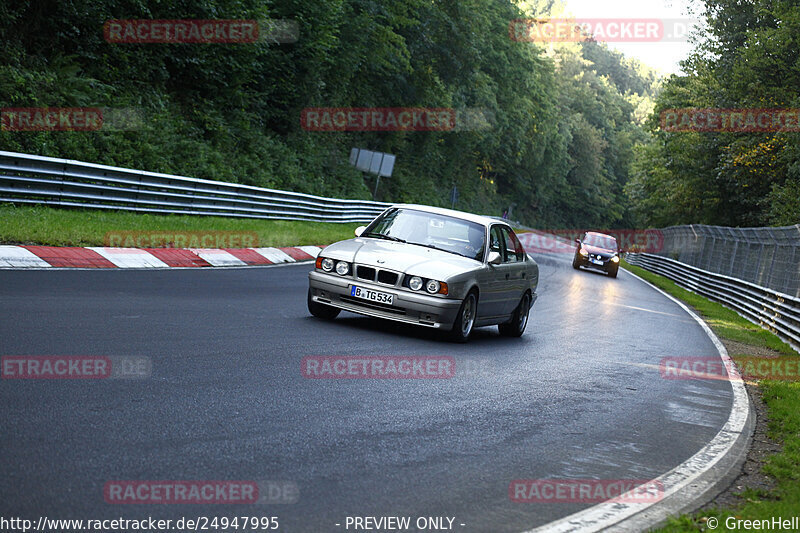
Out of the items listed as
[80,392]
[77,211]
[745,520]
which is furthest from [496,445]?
[77,211]

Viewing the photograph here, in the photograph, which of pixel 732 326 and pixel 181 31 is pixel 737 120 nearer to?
pixel 732 326

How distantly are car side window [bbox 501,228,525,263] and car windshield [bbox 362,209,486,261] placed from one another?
75cm

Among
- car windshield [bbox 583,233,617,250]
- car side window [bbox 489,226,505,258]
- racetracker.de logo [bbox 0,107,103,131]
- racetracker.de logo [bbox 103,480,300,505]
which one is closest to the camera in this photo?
racetracker.de logo [bbox 103,480,300,505]

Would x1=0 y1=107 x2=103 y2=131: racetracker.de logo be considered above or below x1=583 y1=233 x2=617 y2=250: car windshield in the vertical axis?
above

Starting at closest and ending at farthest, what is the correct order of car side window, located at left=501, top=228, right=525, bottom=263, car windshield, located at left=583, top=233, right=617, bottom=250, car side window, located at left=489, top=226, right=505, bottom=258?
car side window, located at left=489, top=226, right=505, bottom=258, car side window, located at left=501, top=228, right=525, bottom=263, car windshield, located at left=583, top=233, right=617, bottom=250

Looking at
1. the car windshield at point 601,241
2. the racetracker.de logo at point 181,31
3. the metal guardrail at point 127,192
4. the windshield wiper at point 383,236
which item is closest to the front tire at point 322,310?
the windshield wiper at point 383,236

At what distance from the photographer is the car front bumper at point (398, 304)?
33.0ft

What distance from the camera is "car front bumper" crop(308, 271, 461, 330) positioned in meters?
10.0

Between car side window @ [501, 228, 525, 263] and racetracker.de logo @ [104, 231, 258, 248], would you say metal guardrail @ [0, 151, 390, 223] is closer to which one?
racetracker.de logo @ [104, 231, 258, 248]

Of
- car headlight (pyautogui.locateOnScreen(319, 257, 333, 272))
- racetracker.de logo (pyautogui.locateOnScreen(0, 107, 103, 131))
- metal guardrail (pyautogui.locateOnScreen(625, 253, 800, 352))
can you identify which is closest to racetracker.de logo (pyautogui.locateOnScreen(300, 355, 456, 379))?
car headlight (pyautogui.locateOnScreen(319, 257, 333, 272))

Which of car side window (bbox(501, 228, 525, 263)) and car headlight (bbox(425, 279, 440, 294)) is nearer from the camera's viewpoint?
car headlight (bbox(425, 279, 440, 294))

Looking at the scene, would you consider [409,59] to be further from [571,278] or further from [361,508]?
[361,508]

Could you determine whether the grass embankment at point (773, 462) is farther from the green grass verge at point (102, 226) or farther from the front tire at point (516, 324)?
the green grass verge at point (102, 226)

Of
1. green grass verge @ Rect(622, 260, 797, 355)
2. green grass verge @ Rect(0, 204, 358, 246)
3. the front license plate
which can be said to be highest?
the front license plate
